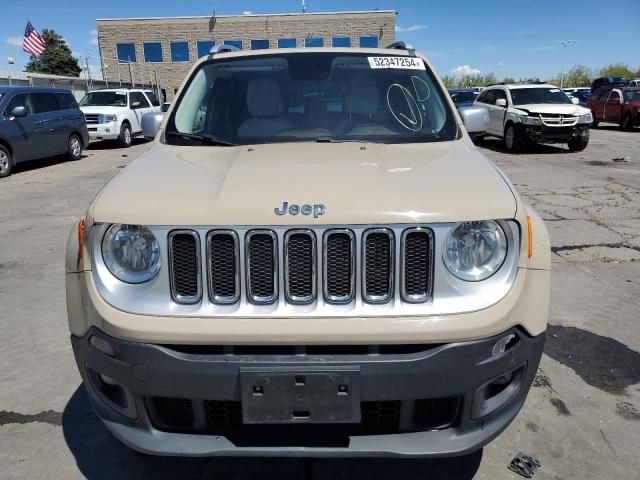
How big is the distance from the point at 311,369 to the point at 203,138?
166 centimetres

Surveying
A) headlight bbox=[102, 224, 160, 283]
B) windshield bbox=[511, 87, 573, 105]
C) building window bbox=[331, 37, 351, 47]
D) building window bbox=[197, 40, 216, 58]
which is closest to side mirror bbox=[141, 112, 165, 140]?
headlight bbox=[102, 224, 160, 283]

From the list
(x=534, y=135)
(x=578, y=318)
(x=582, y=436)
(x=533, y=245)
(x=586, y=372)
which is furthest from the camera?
(x=534, y=135)

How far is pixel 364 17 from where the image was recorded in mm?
46406

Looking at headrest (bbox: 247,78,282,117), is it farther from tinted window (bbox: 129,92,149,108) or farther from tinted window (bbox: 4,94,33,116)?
tinted window (bbox: 129,92,149,108)

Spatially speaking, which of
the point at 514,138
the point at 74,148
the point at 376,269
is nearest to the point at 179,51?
the point at 74,148

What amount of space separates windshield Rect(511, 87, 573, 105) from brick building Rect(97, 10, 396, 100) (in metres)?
33.7

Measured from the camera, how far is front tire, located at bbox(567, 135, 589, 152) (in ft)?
47.7

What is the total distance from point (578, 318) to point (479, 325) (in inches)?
108

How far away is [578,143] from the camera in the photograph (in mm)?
14773

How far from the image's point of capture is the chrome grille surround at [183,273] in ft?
6.46

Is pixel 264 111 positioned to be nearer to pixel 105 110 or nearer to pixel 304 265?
pixel 304 265

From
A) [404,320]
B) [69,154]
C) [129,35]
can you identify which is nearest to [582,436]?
[404,320]

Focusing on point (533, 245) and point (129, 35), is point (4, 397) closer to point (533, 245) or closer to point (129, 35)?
point (533, 245)

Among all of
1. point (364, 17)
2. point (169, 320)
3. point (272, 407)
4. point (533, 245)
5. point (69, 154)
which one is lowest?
point (69, 154)
